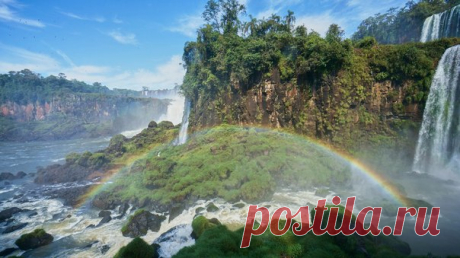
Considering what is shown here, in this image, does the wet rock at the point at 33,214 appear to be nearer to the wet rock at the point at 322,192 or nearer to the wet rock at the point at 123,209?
the wet rock at the point at 123,209

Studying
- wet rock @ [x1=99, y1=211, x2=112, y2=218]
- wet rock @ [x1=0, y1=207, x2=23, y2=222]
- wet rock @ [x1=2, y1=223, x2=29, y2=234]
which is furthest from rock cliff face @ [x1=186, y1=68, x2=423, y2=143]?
wet rock @ [x1=0, y1=207, x2=23, y2=222]

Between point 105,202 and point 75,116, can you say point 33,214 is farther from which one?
point 75,116

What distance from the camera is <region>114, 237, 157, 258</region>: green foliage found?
12070 millimetres

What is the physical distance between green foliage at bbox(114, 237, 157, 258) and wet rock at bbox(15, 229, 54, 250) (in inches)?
304

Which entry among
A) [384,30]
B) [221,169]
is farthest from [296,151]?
[384,30]

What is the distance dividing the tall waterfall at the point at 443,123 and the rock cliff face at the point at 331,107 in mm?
1277

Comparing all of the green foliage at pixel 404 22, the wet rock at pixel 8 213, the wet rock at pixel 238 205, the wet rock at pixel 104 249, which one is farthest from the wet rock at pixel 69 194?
the green foliage at pixel 404 22

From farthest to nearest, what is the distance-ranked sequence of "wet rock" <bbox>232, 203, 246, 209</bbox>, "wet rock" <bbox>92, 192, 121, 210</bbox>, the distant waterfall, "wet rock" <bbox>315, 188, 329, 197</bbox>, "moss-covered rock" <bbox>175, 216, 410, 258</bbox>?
the distant waterfall, "wet rock" <bbox>92, 192, 121, 210</bbox>, "wet rock" <bbox>315, 188, 329, 197</bbox>, "wet rock" <bbox>232, 203, 246, 209</bbox>, "moss-covered rock" <bbox>175, 216, 410, 258</bbox>

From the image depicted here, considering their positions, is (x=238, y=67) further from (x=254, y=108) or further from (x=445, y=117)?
(x=445, y=117)

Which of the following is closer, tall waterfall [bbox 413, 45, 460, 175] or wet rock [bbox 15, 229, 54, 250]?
wet rock [bbox 15, 229, 54, 250]

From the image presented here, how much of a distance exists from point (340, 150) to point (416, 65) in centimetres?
1001

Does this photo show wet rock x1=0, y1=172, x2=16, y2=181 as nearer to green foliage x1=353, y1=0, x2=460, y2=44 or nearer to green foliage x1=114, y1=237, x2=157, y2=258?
green foliage x1=114, y1=237, x2=157, y2=258

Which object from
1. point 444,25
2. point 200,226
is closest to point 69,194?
point 200,226

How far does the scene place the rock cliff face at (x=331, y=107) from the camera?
25.0 metres
